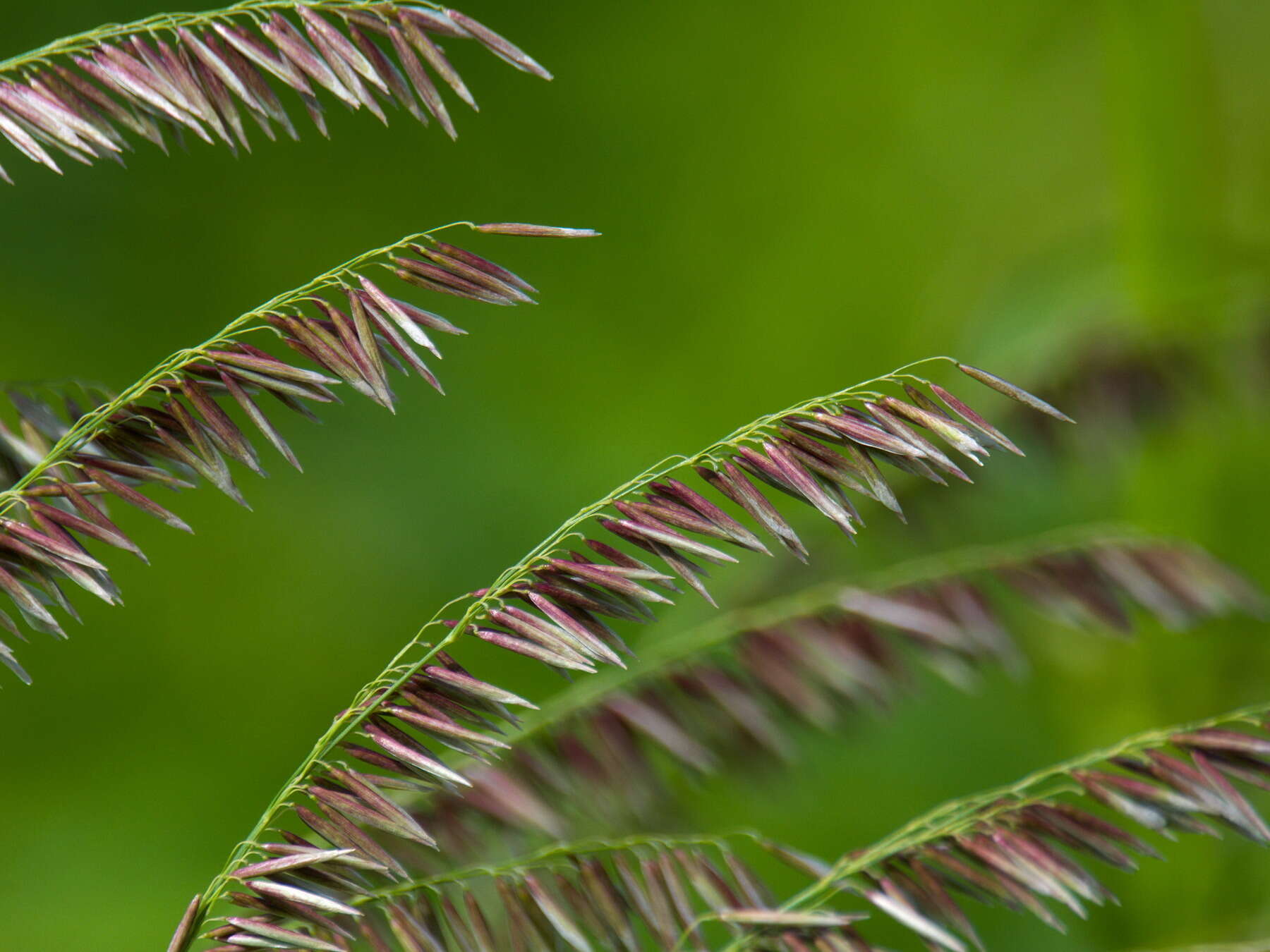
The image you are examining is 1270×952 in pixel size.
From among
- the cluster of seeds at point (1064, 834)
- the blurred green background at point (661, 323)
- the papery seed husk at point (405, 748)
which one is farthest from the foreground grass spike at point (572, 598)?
the blurred green background at point (661, 323)

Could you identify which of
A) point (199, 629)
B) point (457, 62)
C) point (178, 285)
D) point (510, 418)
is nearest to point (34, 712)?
point (199, 629)

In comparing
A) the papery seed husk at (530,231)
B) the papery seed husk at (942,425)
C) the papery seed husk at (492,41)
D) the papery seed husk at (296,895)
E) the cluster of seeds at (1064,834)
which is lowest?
the cluster of seeds at (1064,834)

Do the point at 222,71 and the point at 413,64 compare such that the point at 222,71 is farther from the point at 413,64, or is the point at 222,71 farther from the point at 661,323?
the point at 661,323

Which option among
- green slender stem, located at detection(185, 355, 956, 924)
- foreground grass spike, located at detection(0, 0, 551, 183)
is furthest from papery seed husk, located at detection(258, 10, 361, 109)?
green slender stem, located at detection(185, 355, 956, 924)

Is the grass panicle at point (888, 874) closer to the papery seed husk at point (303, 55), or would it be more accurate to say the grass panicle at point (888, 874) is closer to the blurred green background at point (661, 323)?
the papery seed husk at point (303, 55)

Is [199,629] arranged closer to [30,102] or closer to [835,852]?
[835,852]

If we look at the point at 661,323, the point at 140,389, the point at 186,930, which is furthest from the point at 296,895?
the point at 661,323

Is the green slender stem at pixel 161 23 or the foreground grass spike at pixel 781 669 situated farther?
the foreground grass spike at pixel 781 669
